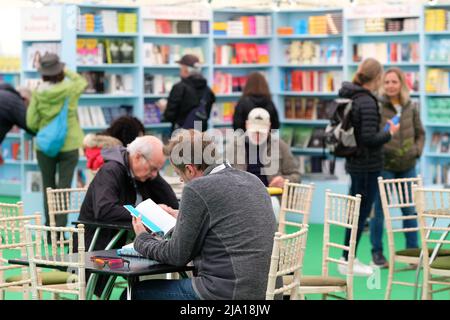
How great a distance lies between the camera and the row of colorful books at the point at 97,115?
38.5 feet

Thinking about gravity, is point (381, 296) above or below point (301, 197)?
below

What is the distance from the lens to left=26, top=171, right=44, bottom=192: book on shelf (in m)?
11.9

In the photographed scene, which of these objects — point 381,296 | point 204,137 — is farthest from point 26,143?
point 204,137

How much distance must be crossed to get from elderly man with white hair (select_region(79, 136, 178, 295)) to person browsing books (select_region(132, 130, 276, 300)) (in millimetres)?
1280

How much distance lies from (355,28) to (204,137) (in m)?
7.51

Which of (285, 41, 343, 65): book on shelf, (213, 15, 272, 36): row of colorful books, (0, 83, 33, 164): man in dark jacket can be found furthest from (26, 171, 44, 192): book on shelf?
(285, 41, 343, 65): book on shelf

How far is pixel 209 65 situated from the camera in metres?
12.7

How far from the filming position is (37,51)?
1142 centimetres

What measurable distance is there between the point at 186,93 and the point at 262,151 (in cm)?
269

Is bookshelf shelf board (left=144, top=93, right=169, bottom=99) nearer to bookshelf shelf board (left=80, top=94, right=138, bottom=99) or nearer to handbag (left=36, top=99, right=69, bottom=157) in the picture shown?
bookshelf shelf board (left=80, top=94, right=138, bottom=99)

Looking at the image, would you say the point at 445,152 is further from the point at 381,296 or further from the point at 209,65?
the point at 381,296

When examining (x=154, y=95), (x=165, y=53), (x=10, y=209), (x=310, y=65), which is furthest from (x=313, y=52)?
(x=10, y=209)

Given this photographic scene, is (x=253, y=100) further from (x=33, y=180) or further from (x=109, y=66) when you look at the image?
(x=33, y=180)
